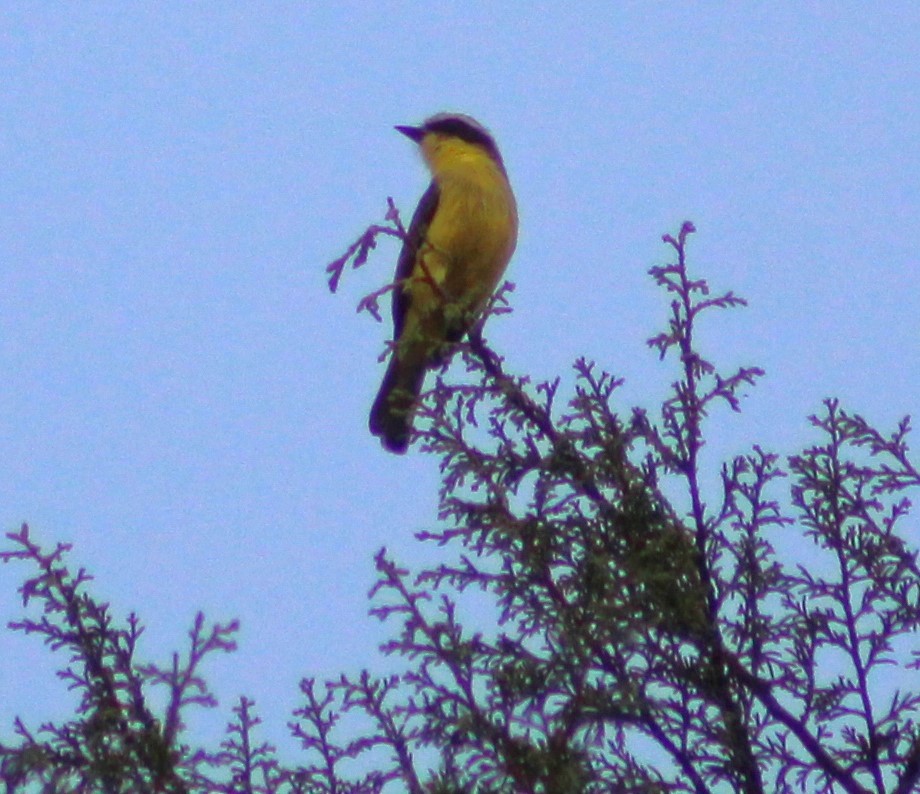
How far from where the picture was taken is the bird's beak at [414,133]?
8.70 m

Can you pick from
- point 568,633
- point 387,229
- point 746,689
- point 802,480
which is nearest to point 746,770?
point 746,689

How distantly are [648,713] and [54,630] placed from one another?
1.34m

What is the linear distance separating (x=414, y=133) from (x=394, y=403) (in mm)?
2424

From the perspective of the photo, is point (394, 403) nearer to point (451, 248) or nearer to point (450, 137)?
point (451, 248)

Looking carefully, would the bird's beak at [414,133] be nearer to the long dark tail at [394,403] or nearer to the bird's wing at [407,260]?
the bird's wing at [407,260]

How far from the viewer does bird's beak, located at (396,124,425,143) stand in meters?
8.70

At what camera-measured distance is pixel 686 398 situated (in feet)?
13.3

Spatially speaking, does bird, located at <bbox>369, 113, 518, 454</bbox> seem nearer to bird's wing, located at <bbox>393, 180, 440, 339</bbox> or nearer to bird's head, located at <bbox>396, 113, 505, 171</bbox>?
bird's wing, located at <bbox>393, 180, 440, 339</bbox>

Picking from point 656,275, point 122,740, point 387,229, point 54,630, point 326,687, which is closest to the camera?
point 122,740

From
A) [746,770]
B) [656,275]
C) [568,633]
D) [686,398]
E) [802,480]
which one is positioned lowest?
[746,770]

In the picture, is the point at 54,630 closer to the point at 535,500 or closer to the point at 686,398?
the point at 535,500

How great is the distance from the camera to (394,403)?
681 cm

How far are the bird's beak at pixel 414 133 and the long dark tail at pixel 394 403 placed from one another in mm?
1760

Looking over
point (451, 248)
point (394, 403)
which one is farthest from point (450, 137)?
point (394, 403)
